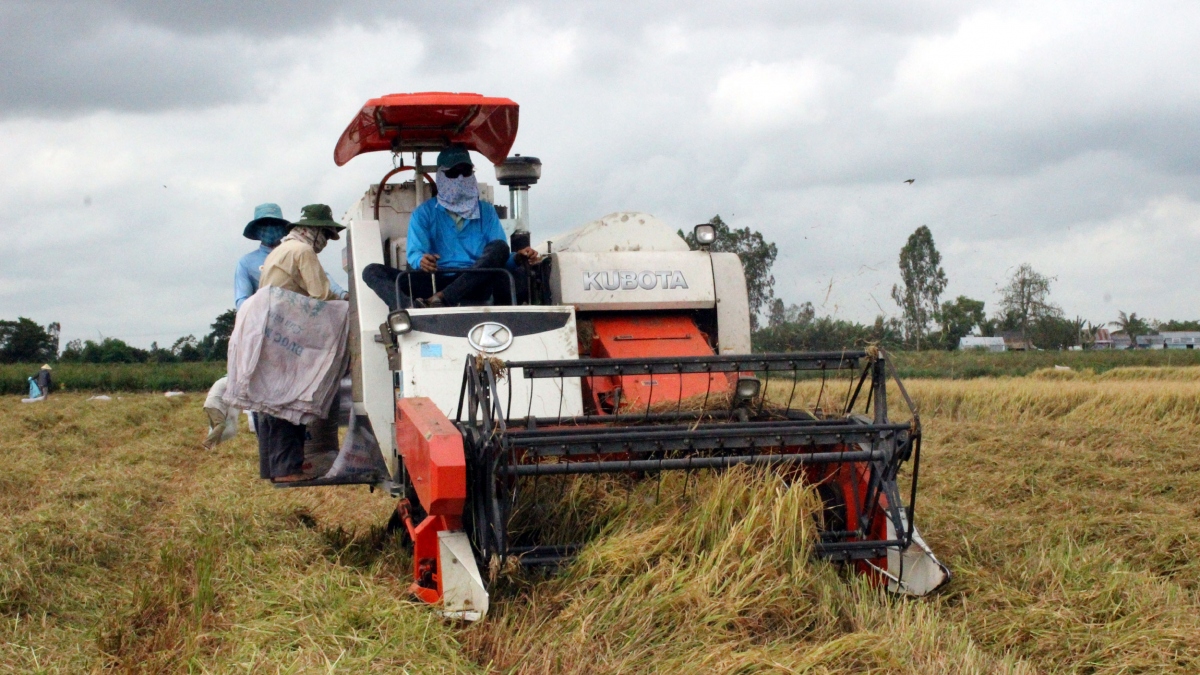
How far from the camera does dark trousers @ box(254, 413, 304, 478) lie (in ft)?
21.3

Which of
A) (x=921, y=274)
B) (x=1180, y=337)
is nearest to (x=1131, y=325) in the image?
(x=1180, y=337)

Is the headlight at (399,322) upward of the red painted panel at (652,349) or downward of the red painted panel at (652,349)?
upward

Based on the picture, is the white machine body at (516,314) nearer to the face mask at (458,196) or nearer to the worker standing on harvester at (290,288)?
the worker standing on harvester at (290,288)

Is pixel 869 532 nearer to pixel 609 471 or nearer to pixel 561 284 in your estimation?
pixel 609 471

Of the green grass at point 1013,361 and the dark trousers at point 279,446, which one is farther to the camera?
the green grass at point 1013,361

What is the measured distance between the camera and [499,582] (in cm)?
462

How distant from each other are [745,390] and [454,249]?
6.13 feet

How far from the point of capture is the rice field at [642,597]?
3.96 metres

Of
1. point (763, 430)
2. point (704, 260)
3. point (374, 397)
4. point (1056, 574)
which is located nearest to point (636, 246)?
point (704, 260)

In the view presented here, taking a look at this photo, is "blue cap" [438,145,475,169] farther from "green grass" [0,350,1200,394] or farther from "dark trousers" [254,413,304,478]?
"green grass" [0,350,1200,394]

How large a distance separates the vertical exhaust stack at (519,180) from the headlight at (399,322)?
1.77 m

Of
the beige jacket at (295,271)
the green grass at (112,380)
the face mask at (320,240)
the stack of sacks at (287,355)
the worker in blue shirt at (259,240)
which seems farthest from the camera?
the green grass at (112,380)

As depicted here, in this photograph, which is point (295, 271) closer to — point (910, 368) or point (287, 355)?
point (287, 355)

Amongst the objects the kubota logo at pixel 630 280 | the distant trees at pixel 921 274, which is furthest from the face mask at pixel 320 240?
the distant trees at pixel 921 274
